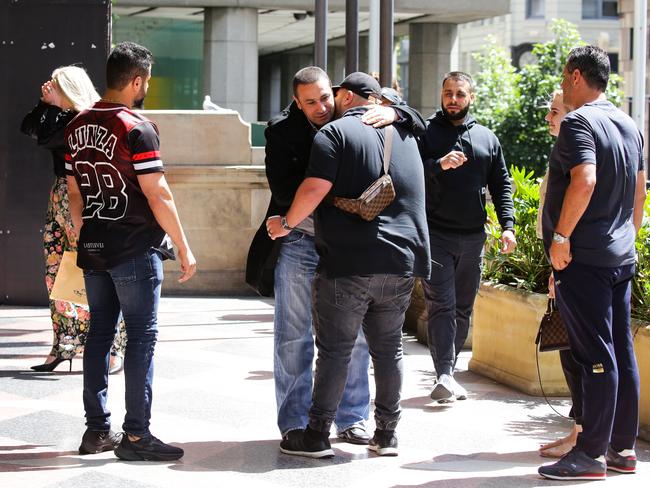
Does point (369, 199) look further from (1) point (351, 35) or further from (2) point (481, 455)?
(1) point (351, 35)

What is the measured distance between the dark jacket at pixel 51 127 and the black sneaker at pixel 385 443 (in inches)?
120

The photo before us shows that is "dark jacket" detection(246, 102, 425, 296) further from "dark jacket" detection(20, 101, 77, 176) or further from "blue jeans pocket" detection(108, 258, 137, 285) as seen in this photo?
"dark jacket" detection(20, 101, 77, 176)

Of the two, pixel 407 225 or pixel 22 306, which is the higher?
pixel 407 225

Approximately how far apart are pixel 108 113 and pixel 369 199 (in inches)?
51.7

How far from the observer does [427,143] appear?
24.7 ft

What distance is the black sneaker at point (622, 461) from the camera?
19.0 feet

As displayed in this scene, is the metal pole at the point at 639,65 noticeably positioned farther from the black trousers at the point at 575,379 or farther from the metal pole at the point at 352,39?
the black trousers at the point at 575,379

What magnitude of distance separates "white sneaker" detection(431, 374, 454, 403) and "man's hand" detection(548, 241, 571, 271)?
1806mm

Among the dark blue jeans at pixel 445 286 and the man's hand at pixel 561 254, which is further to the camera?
the dark blue jeans at pixel 445 286

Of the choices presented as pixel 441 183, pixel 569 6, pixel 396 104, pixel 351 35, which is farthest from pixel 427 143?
pixel 569 6

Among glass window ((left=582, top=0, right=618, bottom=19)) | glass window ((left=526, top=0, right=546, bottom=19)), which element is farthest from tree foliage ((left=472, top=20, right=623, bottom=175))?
glass window ((left=582, top=0, right=618, bottom=19))

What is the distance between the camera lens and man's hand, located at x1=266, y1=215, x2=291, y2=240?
5.76 meters

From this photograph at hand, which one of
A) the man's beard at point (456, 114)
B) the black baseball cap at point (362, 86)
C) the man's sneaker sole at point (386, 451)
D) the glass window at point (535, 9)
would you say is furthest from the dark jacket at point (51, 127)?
the glass window at point (535, 9)

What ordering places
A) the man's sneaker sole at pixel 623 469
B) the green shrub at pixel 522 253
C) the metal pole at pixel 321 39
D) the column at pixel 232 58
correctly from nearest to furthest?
the man's sneaker sole at pixel 623 469
the green shrub at pixel 522 253
the metal pole at pixel 321 39
the column at pixel 232 58
